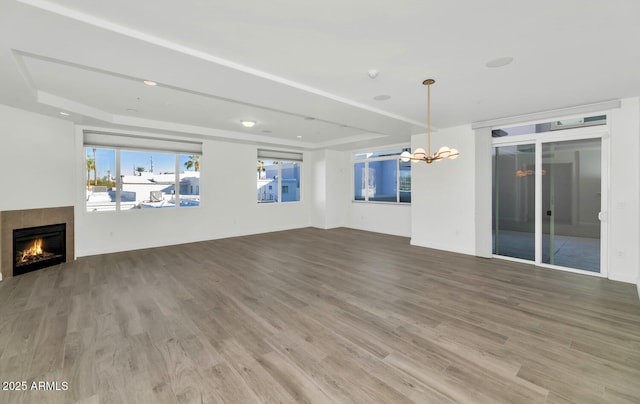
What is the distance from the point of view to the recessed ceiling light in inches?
113

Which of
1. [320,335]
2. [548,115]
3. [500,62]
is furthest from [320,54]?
[548,115]

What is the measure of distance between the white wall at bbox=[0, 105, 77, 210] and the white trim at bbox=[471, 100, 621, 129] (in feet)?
26.1

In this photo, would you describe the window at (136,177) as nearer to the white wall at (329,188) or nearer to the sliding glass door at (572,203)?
the white wall at (329,188)

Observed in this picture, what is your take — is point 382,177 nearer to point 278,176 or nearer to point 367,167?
point 367,167

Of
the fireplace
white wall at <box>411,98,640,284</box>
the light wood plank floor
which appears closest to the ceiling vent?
white wall at <box>411,98,640,284</box>

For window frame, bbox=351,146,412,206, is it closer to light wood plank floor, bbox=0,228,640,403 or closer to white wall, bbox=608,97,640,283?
light wood plank floor, bbox=0,228,640,403

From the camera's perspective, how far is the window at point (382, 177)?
8180 mm

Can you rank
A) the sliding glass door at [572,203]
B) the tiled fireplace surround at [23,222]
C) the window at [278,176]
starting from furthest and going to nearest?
1. the window at [278,176]
2. the sliding glass door at [572,203]
3. the tiled fireplace surround at [23,222]

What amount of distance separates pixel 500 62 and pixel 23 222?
24.2 ft

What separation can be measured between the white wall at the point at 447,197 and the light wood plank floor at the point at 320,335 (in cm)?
131

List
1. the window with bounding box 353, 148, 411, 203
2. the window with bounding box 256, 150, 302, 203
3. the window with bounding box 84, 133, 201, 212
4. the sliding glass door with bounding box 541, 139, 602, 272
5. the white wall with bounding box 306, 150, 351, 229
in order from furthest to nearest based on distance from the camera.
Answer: the white wall with bounding box 306, 150, 351, 229 < the window with bounding box 256, 150, 302, 203 < the window with bounding box 353, 148, 411, 203 < the window with bounding box 84, 133, 201, 212 < the sliding glass door with bounding box 541, 139, 602, 272

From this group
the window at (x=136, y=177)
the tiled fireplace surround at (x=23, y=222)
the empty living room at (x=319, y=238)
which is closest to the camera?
the empty living room at (x=319, y=238)

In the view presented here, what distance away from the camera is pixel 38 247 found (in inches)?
192

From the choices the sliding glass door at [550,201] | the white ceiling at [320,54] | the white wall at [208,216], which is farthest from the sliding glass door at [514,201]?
the white wall at [208,216]
